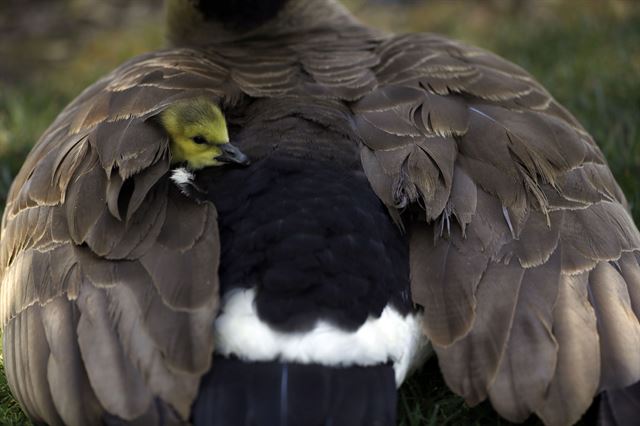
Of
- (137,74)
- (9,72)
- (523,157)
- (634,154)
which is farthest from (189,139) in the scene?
(9,72)

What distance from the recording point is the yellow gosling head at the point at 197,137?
4180mm

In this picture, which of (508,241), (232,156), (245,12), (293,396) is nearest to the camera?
(293,396)

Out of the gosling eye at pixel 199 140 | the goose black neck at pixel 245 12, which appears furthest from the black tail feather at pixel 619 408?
the goose black neck at pixel 245 12

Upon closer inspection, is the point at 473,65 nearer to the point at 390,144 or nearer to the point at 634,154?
the point at 390,144

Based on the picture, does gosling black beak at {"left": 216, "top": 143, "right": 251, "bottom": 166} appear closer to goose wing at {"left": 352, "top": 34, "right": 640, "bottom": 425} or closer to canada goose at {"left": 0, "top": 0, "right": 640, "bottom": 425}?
canada goose at {"left": 0, "top": 0, "right": 640, "bottom": 425}

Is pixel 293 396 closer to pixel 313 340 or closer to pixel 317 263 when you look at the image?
pixel 313 340

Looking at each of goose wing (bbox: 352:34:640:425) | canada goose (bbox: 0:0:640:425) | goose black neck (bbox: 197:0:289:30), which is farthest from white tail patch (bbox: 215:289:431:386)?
goose black neck (bbox: 197:0:289:30)

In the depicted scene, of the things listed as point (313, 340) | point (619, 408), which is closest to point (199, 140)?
point (313, 340)

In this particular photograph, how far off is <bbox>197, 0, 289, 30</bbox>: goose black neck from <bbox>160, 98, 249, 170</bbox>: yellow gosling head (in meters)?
1.91

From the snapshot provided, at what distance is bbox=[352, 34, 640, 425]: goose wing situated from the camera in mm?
3615

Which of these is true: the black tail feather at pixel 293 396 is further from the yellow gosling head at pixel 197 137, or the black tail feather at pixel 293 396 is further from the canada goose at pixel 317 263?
the yellow gosling head at pixel 197 137

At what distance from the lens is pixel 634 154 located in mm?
6066

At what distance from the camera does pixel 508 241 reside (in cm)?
394

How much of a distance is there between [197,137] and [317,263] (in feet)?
2.74
